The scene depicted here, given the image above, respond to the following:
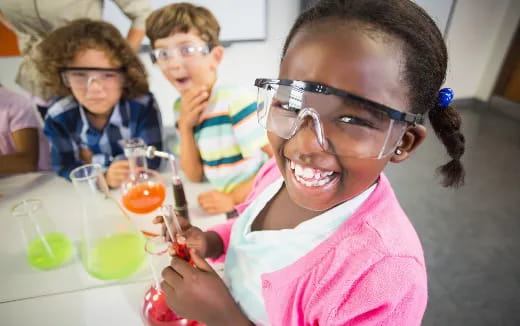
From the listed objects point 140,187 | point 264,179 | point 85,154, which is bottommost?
point 85,154

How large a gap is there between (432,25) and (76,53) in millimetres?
1108

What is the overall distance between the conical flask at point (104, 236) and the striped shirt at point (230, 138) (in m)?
0.39

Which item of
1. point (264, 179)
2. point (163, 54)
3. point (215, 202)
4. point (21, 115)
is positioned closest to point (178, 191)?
point (215, 202)

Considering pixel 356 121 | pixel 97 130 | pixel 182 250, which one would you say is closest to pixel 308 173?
pixel 356 121

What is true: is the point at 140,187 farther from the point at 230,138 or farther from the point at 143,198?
the point at 230,138

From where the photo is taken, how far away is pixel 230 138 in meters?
1.09

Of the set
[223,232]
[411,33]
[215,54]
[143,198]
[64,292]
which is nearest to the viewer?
[411,33]

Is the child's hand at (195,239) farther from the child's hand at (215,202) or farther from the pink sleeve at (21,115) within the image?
the pink sleeve at (21,115)

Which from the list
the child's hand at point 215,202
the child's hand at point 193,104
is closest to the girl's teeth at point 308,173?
the child's hand at point 215,202

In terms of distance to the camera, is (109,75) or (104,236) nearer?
(104,236)

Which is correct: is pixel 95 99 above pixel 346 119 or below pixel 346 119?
below

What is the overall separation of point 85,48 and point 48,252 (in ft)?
2.34

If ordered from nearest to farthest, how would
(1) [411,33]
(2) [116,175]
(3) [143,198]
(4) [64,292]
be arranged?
Result: 1. (1) [411,33]
2. (4) [64,292]
3. (3) [143,198]
4. (2) [116,175]

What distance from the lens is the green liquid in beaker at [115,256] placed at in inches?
27.0
